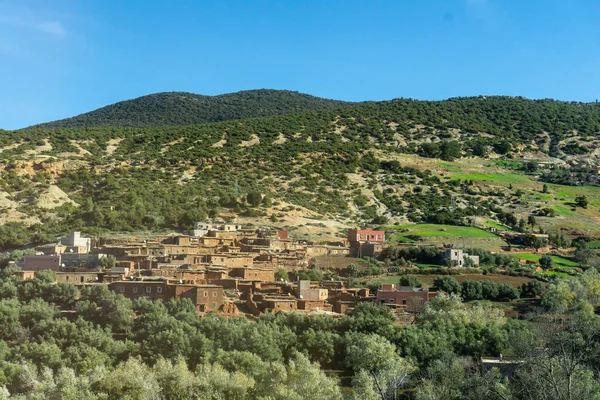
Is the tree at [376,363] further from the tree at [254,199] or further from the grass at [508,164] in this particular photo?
the grass at [508,164]

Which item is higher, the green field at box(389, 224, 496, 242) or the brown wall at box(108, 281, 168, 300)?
the green field at box(389, 224, 496, 242)

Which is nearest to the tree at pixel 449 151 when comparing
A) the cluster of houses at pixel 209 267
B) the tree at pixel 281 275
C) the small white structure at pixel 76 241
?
the cluster of houses at pixel 209 267

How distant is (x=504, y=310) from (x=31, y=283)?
23.0 metres

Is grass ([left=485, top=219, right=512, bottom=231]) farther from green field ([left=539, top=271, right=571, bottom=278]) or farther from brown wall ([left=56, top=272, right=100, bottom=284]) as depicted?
brown wall ([left=56, top=272, right=100, bottom=284])

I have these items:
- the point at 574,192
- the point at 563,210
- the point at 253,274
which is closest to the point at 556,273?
the point at 253,274

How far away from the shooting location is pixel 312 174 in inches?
3194

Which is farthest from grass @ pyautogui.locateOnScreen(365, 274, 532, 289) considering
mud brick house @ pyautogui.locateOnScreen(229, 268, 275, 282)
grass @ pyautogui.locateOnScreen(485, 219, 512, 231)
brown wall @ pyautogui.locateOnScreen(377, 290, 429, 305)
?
grass @ pyautogui.locateOnScreen(485, 219, 512, 231)

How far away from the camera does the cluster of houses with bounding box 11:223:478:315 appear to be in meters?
39.8

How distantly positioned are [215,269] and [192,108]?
9589cm

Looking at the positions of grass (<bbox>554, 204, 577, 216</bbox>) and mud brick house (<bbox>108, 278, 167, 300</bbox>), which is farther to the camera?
grass (<bbox>554, 204, 577, 216</bbox>)

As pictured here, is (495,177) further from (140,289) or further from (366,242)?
(140,289)

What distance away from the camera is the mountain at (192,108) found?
127 m

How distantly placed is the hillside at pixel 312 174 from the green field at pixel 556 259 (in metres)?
11.4

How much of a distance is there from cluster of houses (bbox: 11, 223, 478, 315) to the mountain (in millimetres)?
72801
